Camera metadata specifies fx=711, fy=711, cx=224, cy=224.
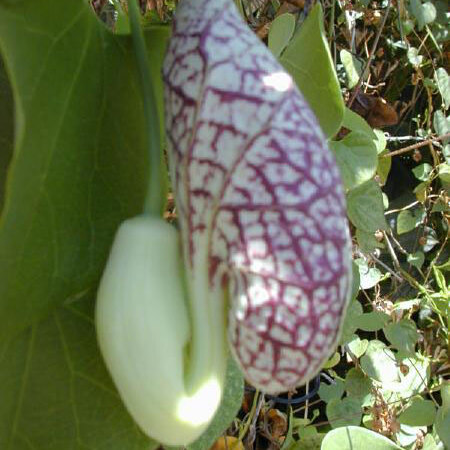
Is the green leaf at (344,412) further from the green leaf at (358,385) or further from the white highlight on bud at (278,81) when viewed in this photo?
the white highlight on bud at (278,81)

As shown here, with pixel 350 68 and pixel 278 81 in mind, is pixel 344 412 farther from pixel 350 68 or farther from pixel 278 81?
pixel 278 81

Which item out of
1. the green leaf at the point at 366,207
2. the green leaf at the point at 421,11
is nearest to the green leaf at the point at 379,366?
the green leaf at the point at 366,207

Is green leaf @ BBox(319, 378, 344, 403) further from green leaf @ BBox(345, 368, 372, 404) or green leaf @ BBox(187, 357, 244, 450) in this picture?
→ green leaf @ BBox(187, 357, 244, 450)

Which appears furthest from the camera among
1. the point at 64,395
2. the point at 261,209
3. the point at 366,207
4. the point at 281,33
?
the point at 366,207

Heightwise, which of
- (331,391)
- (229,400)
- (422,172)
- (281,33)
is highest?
(281,33)

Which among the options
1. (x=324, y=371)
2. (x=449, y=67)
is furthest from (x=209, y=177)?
(x=449, y=67)

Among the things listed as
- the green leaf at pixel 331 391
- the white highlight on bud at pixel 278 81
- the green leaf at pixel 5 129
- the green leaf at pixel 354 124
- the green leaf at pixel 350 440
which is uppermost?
the white highlight on bud at pixel 278 81

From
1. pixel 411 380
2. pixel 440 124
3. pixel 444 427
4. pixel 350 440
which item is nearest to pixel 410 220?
pixel 440 124
